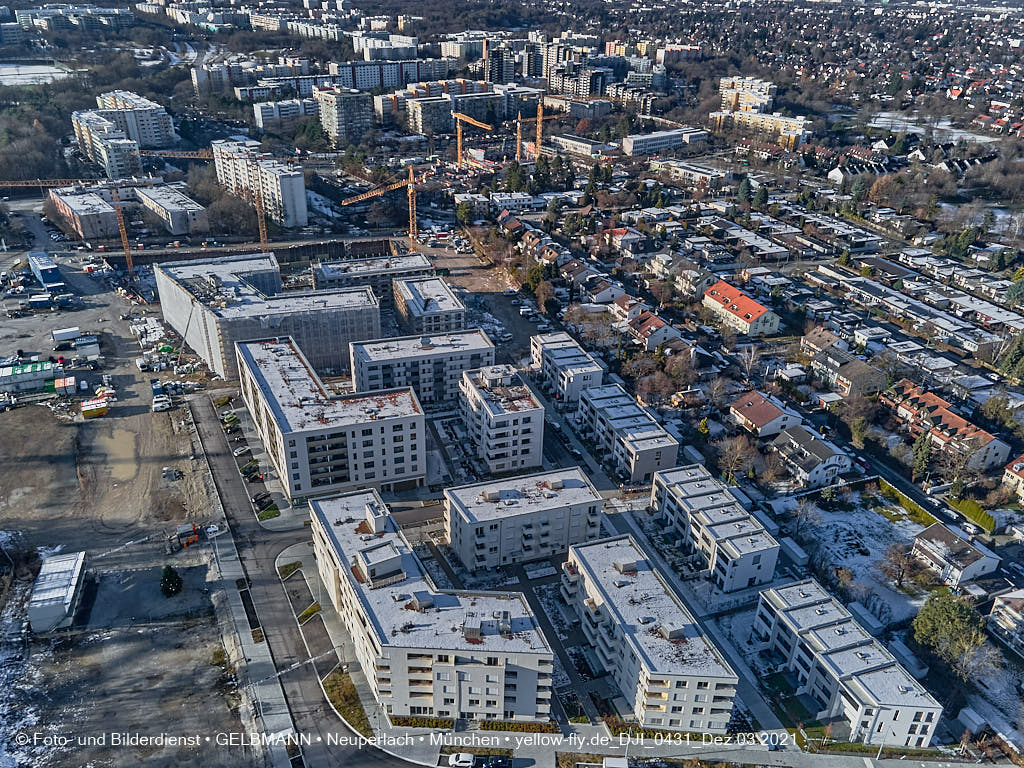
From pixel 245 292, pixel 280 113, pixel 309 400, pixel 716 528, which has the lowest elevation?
pixel 716 528

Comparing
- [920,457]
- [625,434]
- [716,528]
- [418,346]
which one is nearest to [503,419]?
[625,434]

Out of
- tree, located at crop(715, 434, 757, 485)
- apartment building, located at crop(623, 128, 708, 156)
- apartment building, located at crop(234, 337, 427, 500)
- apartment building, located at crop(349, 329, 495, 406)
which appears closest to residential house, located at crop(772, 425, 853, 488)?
tree, located at crop(715, 434, 757, 485)

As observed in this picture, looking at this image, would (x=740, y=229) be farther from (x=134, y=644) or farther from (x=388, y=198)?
(x=134, y=644)

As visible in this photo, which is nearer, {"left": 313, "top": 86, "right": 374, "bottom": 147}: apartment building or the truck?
the truck

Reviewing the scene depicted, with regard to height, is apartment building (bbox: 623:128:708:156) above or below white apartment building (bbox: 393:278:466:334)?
above

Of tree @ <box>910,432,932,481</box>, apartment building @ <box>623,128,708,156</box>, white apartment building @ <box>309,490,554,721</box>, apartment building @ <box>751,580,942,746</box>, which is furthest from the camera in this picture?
apartment building @ <box>623,128,708,156</box>

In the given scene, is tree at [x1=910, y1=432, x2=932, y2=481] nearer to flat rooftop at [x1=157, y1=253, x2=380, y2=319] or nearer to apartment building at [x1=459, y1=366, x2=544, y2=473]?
apartment building at [x1=459, y1=366, x2=544, y2=473]

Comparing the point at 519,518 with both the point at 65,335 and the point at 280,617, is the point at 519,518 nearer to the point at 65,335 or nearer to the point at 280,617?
the point at 280,617
